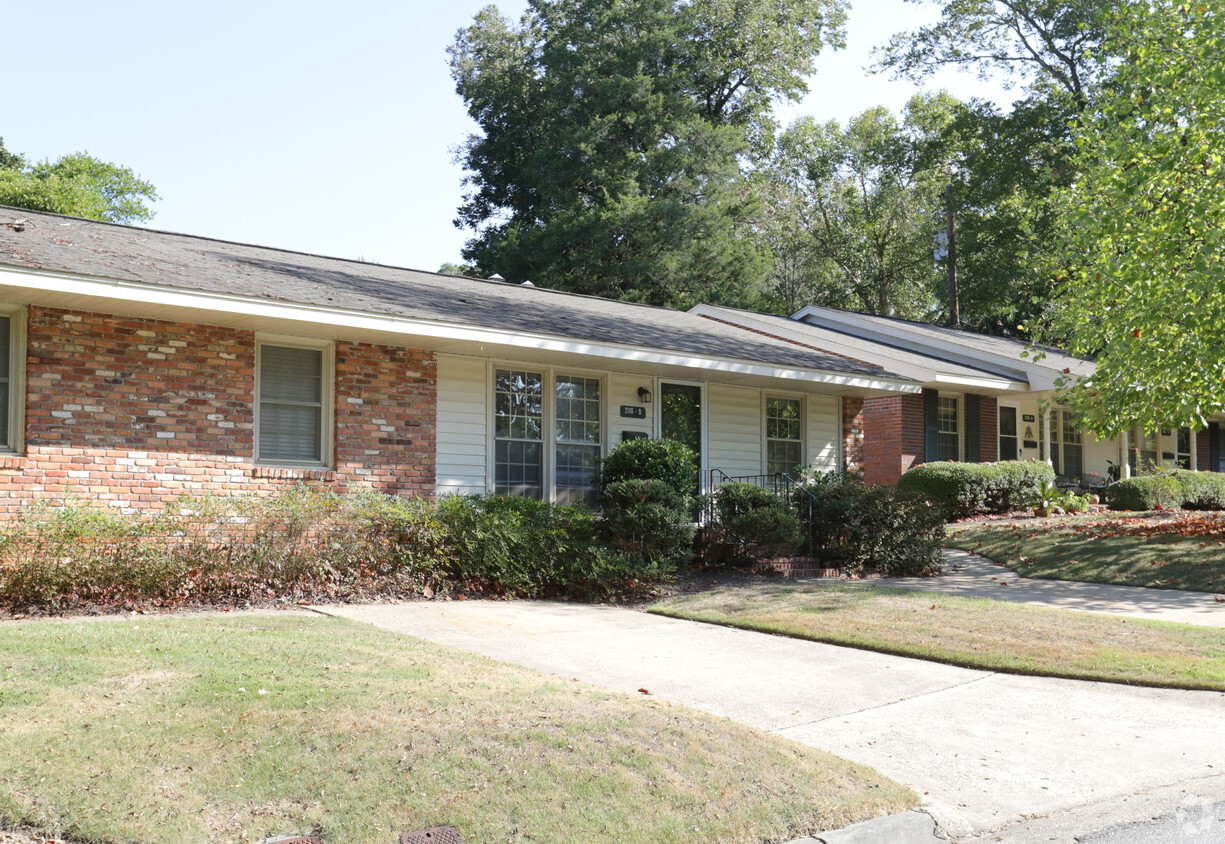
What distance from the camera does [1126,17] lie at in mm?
16188

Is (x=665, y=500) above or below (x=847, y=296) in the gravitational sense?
below

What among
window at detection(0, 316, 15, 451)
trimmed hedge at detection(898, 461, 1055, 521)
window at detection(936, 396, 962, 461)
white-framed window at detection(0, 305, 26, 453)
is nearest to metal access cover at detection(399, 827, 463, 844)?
white-framed window at detection(0, 305, 26, 453)

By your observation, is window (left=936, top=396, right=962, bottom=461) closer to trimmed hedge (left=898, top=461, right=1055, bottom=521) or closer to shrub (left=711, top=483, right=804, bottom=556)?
trimmed hedge (left=898, top=461, right=1055, bottom=521)

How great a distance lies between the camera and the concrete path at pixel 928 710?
18.6ft

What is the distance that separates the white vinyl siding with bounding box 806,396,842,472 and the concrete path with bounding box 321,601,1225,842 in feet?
25.8

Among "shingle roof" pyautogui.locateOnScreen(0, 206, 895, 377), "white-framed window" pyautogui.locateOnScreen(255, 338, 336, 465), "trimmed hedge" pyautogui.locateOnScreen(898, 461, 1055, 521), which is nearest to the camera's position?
"shingle roof" pyautogui.locateOnScreen(0, 206, 895, 377)

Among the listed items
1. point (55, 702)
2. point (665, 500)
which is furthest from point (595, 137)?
point (55, 702)

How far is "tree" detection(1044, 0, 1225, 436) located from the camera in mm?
14188

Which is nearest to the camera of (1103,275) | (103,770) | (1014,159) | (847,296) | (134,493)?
(103,770)

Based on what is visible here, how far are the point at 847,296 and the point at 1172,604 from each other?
A: 37.1m

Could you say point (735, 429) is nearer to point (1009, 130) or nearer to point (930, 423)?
point (930, 423)

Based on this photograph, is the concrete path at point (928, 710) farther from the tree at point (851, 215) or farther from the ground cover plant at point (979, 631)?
the tree at point (851, 215)

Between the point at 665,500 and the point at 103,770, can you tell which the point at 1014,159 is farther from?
the point at 103,770

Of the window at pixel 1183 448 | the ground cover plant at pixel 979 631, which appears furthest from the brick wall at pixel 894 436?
the window at pixel 1183 448
